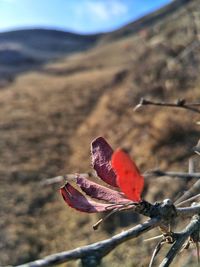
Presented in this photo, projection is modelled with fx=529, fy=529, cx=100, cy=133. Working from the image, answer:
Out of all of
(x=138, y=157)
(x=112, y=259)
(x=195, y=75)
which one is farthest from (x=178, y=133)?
(x=112, y=259)

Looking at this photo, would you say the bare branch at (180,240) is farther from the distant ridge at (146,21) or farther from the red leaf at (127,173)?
the distant ridge at (146,21)

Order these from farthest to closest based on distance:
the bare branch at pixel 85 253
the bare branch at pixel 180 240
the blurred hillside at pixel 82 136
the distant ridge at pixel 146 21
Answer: the distant ridge at pixel 146 21 → the blurred hillside at pixel 82 136 → the bare branch at pixel 180 240 → the bare branch at pixel 85 253

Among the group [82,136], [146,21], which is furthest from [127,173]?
[146,21]

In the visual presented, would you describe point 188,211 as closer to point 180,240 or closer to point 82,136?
point 180,240

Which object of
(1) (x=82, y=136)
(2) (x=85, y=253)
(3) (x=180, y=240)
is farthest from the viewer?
(1) (x=82, y=136)

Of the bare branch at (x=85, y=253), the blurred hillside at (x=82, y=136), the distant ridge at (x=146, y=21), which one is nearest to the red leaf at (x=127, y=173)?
the bare branch at (x=85, y=253)

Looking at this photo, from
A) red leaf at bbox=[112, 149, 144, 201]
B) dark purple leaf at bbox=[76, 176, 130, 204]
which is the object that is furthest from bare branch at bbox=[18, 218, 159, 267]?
dark purple leaf at bbox=[76, 176, 130, 204]
